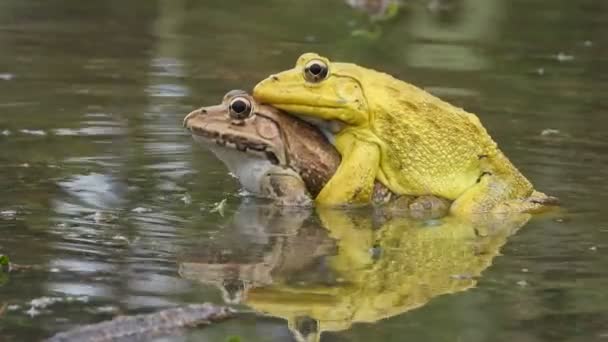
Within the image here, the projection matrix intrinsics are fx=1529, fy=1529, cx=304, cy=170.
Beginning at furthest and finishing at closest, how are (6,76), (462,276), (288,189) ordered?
(6,76) → (288,189) → (462,276)

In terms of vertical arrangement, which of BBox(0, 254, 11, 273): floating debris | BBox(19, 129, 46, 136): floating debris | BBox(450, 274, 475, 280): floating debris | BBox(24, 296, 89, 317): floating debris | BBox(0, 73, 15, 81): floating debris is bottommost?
BBox(24, 296, 89, 317): floating debris

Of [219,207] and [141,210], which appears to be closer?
[141,210]

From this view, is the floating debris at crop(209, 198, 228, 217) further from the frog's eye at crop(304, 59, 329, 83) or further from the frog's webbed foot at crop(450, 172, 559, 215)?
the frog's webbed foot at crop(450, 172, 559, 215)

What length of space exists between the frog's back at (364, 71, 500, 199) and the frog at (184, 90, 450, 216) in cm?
9

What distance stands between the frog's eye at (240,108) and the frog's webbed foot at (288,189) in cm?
36

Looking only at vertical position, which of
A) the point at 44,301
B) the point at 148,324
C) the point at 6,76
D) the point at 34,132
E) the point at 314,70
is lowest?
the point at 148,324

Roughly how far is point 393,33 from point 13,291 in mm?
9672

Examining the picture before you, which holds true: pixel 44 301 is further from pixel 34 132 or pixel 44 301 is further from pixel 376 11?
pixel 376 11

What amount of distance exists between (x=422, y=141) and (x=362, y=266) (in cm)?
140

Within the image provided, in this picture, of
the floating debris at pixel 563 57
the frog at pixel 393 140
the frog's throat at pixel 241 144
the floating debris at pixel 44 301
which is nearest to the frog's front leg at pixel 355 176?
the frog at pixel 393 140

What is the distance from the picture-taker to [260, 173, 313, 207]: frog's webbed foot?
810 cm

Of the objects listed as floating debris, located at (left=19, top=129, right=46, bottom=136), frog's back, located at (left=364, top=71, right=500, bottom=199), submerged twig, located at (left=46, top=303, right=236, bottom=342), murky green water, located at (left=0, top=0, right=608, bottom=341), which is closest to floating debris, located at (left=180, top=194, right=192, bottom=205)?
murky green water, located at (left=0, top=0, right=608, bottom=341)

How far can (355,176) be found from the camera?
799cm

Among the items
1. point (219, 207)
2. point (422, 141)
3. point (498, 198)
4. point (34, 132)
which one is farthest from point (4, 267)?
point (34, 132)
